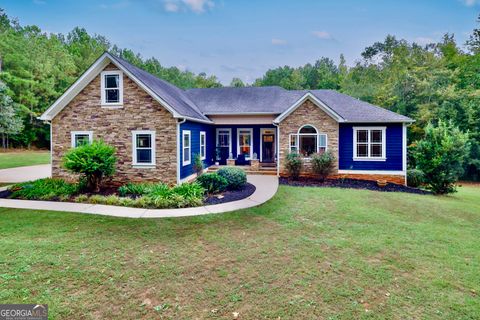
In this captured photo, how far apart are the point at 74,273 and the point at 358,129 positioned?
14737 millimetres

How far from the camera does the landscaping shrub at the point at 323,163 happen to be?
1450 cm

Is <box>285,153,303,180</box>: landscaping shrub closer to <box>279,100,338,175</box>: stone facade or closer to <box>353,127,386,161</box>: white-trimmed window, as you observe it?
<box>279,100,338,175</box>: stone facade

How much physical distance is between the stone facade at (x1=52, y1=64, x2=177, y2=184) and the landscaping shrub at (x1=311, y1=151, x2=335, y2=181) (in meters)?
7.48

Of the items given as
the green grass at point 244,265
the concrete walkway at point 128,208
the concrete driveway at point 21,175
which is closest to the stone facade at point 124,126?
the concrete walkway at point 128,208

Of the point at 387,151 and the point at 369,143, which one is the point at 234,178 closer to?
the point at 369,143

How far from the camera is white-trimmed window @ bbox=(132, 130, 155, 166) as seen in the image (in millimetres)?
12422

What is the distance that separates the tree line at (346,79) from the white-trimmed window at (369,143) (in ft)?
10.8

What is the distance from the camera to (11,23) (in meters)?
47.2

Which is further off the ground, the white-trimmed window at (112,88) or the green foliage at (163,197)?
the white-trimmed window at (112,88)

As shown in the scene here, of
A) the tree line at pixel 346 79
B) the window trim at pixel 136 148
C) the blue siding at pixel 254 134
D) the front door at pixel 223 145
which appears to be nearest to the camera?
the window trim at pixel 136 148

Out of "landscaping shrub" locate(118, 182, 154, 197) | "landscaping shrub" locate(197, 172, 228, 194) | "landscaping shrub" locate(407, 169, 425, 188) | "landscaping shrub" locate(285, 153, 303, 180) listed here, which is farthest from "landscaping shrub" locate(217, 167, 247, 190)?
"landscaping shrub" locate(407, 169, 425, 188)

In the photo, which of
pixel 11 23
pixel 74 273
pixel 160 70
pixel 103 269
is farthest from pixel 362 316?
pixel 11 23

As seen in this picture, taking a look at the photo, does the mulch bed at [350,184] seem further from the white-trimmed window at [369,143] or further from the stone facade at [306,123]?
the white-trimmed window at [369,143]
